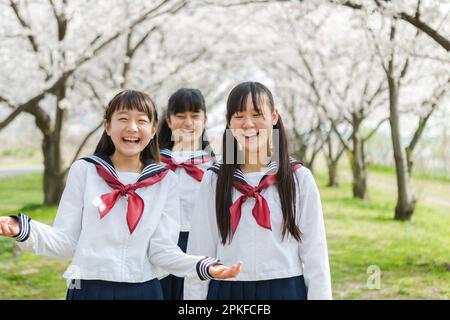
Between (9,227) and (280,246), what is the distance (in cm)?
105

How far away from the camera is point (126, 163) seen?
252cm

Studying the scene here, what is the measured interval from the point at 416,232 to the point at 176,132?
661 cm

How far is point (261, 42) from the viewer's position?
16828mm

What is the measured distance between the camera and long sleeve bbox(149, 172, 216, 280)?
223cm

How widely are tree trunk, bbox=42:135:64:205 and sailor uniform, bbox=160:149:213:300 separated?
865cm

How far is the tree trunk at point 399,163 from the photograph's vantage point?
31.2 feet

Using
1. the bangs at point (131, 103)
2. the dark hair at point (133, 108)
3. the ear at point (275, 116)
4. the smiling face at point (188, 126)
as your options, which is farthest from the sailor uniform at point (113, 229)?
the smiling face at point (188, 126)

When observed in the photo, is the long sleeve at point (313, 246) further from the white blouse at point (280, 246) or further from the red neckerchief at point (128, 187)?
the red neckerchief at point (128, 187)

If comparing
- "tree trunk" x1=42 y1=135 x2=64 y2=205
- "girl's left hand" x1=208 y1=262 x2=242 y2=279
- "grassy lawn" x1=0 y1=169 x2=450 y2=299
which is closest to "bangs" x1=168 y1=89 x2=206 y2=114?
"girl's left hand" x1=208 y1=262 x2=242 y2=279

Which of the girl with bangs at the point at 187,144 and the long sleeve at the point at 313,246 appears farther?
the girl with bangs at the point at 187,144

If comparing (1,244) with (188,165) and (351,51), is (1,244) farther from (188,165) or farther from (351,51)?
(351,51)

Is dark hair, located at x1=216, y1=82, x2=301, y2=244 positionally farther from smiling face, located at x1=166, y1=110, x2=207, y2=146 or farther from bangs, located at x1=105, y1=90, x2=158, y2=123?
smiling face, located at x1=166, y1=110, x2=207, y2=146

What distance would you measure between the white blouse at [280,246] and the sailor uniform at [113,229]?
0.78ft

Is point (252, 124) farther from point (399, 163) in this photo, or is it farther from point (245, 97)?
point (399, 163)
